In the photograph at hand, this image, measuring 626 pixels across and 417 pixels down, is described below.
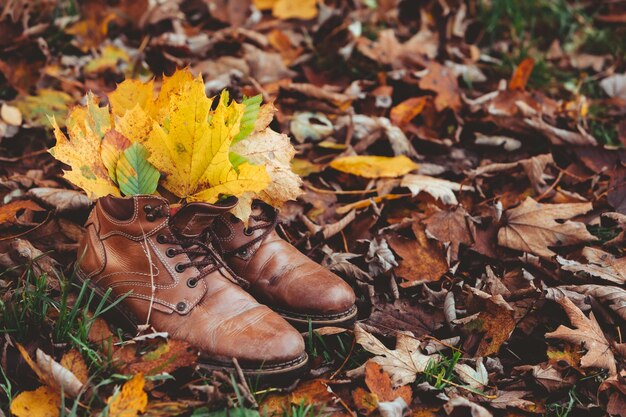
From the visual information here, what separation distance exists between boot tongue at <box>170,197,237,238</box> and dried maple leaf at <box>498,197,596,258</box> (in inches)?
38.8

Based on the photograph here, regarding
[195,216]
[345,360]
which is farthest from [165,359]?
[345,360]

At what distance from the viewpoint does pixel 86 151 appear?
66.9 inches

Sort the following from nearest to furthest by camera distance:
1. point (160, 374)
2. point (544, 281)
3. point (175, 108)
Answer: point (160, 374), point (175, 108), point (544, 281)

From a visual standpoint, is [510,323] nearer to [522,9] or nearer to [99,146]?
[99,146]

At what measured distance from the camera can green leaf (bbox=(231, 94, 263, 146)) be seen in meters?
1.88

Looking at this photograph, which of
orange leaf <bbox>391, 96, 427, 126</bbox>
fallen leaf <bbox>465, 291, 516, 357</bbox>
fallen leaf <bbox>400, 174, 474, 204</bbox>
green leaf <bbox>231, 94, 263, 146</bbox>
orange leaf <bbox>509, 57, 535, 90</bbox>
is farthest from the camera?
orange leaf <bbox>509, 57, 535, 90</bbox>

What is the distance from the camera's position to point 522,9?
3811 mm

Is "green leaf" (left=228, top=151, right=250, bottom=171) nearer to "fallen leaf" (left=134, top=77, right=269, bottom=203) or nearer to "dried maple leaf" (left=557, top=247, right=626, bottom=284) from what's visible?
"fallen leaf" (left=134, top=77, right=269, bottom=203)

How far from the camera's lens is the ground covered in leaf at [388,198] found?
5.27 ft

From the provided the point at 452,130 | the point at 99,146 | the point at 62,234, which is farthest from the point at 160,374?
the point at 452,130

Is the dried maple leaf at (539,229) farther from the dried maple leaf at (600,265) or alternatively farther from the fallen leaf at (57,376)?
the fallen leaf at (57,376)

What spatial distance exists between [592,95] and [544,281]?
5.38ft

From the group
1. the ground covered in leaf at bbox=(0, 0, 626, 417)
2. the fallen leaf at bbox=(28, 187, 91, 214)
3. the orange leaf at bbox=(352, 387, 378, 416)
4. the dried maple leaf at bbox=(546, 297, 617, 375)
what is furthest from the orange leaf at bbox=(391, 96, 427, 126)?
the orange leaf at bbox=(352, 387, 378, 416)

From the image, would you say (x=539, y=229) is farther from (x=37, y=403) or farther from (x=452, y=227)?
(x=37, y=403)
